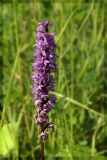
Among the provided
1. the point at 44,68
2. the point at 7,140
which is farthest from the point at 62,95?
the point at 44,68

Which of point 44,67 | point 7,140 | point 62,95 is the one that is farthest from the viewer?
point 7,140

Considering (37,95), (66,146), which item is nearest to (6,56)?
(66,146)

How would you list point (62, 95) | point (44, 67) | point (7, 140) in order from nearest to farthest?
point (44, 67)
point (62, 95)
point (7, 140)

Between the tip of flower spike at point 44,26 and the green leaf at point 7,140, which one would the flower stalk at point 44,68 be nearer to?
the tip of flower spike at point 44,26

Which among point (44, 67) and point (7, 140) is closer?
point (44, 67)

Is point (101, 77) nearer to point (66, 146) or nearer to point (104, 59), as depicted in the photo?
point (104, 59)

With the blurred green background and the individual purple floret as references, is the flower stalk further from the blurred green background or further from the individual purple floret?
the blurred green background

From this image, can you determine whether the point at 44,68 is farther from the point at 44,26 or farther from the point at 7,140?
the point at 7,140
